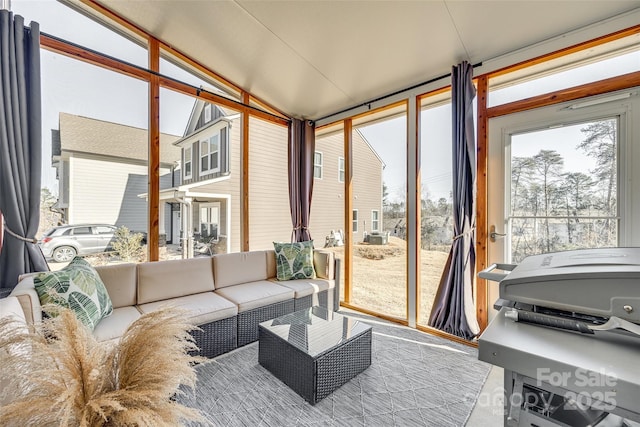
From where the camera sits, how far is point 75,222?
242cm

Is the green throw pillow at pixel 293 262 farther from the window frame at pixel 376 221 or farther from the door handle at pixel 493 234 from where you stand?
the door handle at pixel 493 234

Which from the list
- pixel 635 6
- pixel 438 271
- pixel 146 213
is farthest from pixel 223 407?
pixel 635 6

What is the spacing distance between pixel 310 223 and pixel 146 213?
217cm

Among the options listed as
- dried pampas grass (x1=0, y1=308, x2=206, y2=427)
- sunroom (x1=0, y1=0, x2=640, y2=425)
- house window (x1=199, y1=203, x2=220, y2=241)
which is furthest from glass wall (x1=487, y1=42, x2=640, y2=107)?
house window (x1=199, y1=203, x2=220, y2=241)

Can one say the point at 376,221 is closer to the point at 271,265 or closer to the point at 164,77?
the point at 271,265

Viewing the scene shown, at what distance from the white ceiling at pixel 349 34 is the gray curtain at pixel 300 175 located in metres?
0.72

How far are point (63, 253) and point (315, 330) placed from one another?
2314mm

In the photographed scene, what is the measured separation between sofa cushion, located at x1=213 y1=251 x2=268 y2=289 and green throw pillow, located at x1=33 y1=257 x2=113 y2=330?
3.26ft

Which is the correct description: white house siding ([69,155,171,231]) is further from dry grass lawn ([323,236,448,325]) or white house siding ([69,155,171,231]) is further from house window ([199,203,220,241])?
dry grass lawn ([323,236,448,325])

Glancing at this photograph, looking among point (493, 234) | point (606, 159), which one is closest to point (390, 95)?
point (493, 234)

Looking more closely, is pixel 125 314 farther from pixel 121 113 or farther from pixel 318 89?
pixel 318 89

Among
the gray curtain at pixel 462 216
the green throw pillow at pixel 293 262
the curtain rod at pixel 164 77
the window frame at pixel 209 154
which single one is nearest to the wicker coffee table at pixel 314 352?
the green throw pillow at pixel 293 262

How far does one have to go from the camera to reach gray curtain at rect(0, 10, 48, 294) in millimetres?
1952

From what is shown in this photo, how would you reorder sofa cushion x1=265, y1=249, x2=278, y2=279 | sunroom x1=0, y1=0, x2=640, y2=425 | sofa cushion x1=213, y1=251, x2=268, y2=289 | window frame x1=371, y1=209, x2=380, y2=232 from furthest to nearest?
window frame x1=371, y1=209, x2=380, y2=232 < sofa cushion x1=265, y1=249, x2=278, y2=279 < sofa cushion x1=213, y1=251, x2=268, y2=289 < sunroom x1=0, y1=0, x2=640, y2=425
